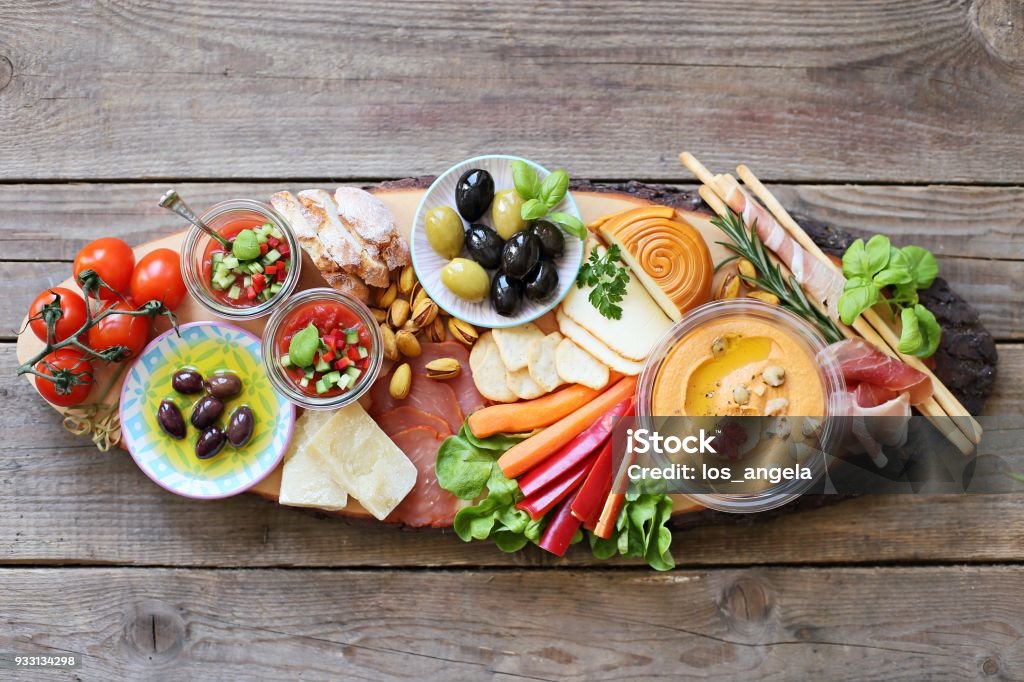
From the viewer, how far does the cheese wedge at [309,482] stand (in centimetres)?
Result: 167

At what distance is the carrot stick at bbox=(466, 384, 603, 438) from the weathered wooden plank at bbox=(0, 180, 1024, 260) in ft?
1.97

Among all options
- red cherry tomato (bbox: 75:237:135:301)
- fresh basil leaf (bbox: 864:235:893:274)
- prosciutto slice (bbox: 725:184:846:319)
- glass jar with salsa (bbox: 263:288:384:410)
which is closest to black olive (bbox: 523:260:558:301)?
glass jar with salsa (bbox: 263:288:384:410)

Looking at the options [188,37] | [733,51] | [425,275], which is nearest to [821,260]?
[733,51]

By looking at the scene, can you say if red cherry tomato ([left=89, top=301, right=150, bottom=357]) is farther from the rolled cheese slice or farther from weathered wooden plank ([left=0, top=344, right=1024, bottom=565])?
the rolled cheese slice

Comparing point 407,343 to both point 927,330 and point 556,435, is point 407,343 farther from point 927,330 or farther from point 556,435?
point 927,330

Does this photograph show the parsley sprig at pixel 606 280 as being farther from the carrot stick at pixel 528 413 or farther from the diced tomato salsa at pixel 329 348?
the diced tomato salsa at pixel 329 348

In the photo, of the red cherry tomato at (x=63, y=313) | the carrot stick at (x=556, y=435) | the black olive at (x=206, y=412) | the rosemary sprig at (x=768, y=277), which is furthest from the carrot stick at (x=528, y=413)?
the red cherry tomato at (x=63, y=313)

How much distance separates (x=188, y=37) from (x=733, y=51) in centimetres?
141

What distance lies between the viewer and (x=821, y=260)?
1.75 metres

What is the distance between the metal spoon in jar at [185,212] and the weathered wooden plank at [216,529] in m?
0.62

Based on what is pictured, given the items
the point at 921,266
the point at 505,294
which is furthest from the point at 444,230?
the point at 921,266

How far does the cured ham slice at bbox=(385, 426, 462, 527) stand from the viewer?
1741 millimetres

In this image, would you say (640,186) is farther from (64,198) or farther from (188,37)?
(64,198)

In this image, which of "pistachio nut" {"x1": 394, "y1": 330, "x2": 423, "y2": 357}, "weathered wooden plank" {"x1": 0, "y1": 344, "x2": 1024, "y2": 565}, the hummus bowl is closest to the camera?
the hummus bowl
